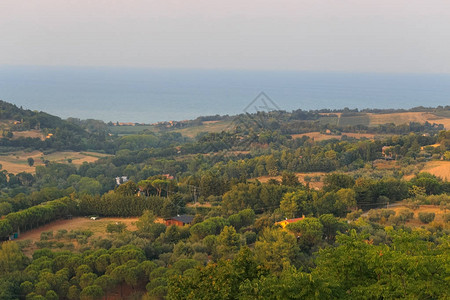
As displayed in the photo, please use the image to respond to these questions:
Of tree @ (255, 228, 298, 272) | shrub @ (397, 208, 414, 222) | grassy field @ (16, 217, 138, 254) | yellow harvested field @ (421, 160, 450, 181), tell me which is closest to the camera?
tree @ (255, 228, 298, 272)

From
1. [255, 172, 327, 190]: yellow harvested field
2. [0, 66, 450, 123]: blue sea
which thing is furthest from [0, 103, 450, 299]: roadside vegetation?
[0, 66, 450, 123]: blue sea

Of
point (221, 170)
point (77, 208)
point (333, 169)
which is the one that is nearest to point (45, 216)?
point (77, 208)

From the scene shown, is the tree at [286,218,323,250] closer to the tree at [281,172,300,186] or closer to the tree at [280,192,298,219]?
the tree at [280,192,298,219]

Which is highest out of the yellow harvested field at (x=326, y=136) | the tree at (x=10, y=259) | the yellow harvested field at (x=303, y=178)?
the yellow harvested field at (x=326, y=136)

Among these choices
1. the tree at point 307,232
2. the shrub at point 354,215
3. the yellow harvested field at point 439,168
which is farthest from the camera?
the yellow harvested field at point 439,168

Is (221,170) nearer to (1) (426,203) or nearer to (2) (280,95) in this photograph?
(1) (426,203)

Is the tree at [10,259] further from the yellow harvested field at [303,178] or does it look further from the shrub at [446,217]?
the yellow harvested field at [303,178]

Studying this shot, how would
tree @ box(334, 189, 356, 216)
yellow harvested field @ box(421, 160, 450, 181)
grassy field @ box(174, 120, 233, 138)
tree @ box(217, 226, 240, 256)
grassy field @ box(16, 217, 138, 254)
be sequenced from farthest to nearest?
grassy field @ box(174, 120, 233, 138) < yellow harvested field @ box(421, 160, 450, 181) < tree @ box(334, 189, 356, 216) < grassy field @ box(16, 217, 138, 254) < tree @ box(217, 226, 240, 256)

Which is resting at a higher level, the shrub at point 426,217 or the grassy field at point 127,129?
the grassy field at point 127,129

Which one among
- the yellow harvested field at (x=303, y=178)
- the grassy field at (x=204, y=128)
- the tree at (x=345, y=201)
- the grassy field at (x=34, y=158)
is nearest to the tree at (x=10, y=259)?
the tree at (x=345, y=201)
